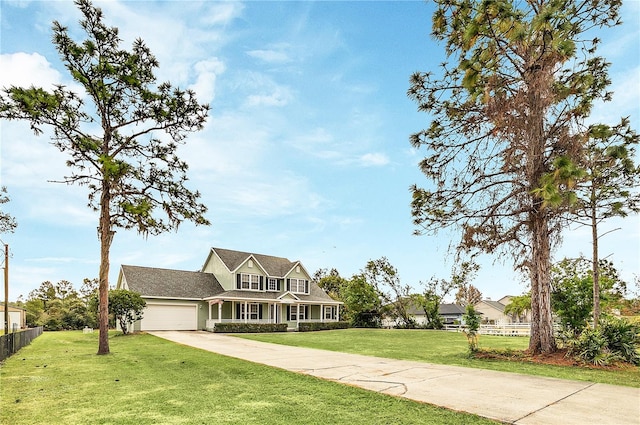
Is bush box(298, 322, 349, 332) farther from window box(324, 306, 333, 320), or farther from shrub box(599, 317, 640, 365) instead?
shrub box(599, 317, 640, 365)

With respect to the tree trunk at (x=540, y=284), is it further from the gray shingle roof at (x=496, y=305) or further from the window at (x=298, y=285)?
the gray shingle roof at (x=496, y=305)

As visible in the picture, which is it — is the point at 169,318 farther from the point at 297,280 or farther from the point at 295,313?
the point at 297,280

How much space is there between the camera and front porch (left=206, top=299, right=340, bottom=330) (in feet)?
99.0

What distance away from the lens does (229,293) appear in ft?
99.8

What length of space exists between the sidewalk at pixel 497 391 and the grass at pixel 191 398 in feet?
1.94

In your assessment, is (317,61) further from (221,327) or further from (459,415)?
(221,327)

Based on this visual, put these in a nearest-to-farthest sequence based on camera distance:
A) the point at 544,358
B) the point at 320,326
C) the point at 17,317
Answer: the point at 544,358 < the point at 320,326 < the point at 17,317

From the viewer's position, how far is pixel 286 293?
32344 millimetres

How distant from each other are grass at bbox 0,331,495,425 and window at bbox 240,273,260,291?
21783 mm

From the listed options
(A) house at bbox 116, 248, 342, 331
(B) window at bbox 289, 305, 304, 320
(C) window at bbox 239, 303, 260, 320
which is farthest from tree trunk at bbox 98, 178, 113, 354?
(B) window at bbox 289, 305, 304, 320

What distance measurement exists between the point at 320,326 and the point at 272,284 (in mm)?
5556

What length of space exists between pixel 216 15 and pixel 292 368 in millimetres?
11408

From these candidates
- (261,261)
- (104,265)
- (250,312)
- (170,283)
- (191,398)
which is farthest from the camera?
(261,261)

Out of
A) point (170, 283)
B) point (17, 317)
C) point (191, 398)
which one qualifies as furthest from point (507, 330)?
point (17, 317)
